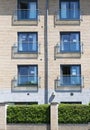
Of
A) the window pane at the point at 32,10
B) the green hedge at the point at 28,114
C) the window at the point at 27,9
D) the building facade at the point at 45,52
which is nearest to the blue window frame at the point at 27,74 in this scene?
the building facade at the point at 45,52

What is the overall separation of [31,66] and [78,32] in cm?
491

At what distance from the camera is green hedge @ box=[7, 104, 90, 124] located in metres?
28.3

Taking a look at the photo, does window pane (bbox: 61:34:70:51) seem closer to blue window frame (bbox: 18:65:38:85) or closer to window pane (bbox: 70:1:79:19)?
window pane (bbox: 70:1:79:19)

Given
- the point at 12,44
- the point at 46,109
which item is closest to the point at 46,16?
the point at 12,44

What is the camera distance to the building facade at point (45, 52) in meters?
35.4

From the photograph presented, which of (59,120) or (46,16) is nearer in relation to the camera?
(59,120)

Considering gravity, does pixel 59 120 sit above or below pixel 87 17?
below

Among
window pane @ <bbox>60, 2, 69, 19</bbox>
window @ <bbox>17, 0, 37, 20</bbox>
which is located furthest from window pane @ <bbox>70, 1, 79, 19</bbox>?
window @ <bbox>17, 0, 37, 20</bbox>

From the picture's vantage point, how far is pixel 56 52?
3584 centimetres

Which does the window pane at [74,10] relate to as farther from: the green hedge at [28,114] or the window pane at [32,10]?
the green hedge at [28,114]

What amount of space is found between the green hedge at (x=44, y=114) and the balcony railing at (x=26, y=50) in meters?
7.96

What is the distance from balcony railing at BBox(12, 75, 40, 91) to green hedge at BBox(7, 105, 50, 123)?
6739 millimetres

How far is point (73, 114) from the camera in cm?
2850

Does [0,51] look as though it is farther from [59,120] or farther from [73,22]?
[59,120]
